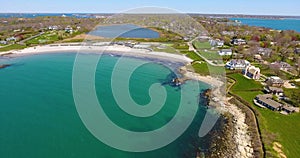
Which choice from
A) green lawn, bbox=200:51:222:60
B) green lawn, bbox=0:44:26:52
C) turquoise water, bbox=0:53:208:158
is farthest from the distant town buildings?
green lawn, bbox=0:44:26:52

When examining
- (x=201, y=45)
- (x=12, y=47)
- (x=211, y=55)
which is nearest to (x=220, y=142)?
(x=211, y=55)

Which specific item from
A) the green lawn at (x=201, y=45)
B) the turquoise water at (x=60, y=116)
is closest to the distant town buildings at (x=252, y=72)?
the turquoise water at (x=60, y=116)

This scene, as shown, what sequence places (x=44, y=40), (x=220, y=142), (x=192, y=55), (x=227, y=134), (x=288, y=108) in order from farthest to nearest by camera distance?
(x=44, y=40)
(x=192, y=55)
(x=288, y=108)
(x=227, y=134)
(x=220, y=142)

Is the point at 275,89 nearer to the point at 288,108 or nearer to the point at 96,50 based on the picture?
the point at 288,108

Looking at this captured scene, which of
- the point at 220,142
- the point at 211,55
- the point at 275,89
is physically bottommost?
the point at 220,142

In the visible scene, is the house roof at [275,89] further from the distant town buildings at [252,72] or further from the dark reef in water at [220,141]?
the dark reef in water at [220,141]

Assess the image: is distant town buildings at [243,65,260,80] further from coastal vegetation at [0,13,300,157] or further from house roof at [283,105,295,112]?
house roof at [283,105,295,112]

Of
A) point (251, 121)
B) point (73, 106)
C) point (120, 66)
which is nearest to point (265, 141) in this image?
point (251, 121)
